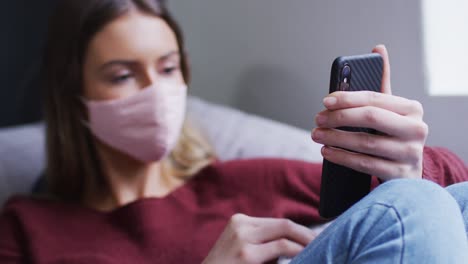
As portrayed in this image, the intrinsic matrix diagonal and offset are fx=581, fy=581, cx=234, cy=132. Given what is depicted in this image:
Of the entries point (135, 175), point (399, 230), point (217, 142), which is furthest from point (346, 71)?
point (217, 142)

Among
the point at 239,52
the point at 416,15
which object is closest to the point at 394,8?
the point at 416,15

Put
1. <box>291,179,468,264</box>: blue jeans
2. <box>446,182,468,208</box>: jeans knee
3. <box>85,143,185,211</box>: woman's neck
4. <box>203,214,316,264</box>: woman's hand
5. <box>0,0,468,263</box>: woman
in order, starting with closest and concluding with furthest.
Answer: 1. <box>291,179,468,264</box>: blue jeans
2. <box>446,182,468,208</box>: jeans knee
3. <box>203,214,316,264</box>: woman's hand
4. <box>0,0,468,263</box>: woman
5. <box>85,143,185,211</box>: woman's neck

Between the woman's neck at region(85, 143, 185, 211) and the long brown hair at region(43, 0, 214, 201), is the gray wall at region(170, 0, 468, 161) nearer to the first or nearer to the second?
the long brown hair at region(43, 0, 214, 201)

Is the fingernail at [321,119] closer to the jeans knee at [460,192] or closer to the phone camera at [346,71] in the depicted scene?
the phone camera at [346,71]

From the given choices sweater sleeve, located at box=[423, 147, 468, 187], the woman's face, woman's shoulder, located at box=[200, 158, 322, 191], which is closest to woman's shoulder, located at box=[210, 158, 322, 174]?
woman's shoulder, located at box=[200, 158, 322, 191]

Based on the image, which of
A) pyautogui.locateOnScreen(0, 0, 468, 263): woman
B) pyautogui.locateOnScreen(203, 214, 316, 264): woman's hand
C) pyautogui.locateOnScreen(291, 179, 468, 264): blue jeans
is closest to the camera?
pyautogui.locateOnScreen(291, 179, 468, 264): blue jeans

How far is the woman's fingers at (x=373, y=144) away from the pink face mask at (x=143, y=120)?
1.29 feet

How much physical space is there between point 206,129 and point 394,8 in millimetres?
664

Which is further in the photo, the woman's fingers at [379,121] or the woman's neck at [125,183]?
the woman's neck at [125,183]

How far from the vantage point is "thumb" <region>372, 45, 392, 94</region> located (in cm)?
55

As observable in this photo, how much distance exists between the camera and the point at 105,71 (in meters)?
0.88

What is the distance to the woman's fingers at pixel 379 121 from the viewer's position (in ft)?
1.68

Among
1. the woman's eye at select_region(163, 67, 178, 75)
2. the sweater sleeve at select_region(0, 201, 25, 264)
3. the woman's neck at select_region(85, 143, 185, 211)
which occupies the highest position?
the woman's eye at select_region(163, 67, 178, 75)

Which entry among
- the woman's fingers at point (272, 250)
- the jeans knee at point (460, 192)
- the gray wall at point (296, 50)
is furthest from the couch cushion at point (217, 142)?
the jeans knee at point (460, 192)
